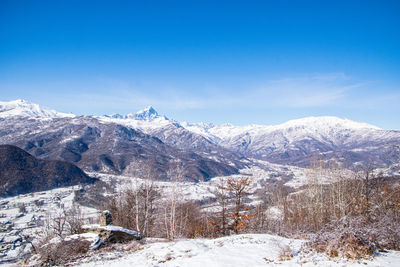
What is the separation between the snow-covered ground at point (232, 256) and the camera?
1227 centimetres

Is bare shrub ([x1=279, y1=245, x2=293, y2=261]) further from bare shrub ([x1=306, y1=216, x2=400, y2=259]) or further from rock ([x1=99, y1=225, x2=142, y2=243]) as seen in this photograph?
rock ([x1=99, y1=225, x2=142, y2=243])

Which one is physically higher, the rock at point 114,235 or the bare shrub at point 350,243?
the bare shrub at point 350,243

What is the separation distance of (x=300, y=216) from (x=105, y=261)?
135ft

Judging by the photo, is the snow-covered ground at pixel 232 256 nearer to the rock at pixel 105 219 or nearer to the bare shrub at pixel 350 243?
the bare shrub at pixel 350 243

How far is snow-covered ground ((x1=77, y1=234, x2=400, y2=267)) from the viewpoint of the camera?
1227cm

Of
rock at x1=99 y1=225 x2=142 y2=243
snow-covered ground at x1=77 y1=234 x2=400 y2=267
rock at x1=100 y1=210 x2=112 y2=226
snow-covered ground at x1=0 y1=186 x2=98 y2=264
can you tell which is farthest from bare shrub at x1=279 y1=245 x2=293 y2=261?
snow-covered ground at x1=0 y1=186 x2=98 y2=264

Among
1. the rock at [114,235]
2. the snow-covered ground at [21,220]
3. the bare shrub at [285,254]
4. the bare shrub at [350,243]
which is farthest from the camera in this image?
the snow-covered ground at [21,220]

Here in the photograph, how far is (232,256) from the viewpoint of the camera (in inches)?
594

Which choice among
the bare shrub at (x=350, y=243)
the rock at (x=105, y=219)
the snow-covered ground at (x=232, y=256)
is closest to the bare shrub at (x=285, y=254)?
the snow-covered ground at (x=232, y=256)

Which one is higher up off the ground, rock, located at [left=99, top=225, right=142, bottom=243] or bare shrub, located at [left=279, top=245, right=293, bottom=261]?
bare shrub, located at [left=279, top=245, right=293, bottom=261]

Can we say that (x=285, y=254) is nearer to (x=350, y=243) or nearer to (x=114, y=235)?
(x=350, y=243)

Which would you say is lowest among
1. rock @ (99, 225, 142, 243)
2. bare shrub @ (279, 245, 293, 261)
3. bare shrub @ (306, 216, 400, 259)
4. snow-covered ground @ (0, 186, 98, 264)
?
snow-covered ground @ (0, 186, 98, 264)

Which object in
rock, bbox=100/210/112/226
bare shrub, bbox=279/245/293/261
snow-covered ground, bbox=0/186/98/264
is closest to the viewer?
bare shrub, bbox=279/245/293/261

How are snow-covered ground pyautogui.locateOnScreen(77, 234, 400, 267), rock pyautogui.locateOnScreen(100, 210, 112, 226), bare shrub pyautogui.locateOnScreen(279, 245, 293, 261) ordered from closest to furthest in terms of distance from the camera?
snow-covered ground pyautogui.locateOnScreen(77, 234, 400, 267), bare shrub pyautogui.locateOnScreen(279, 245, 293, 261), rock pyautogui.locateOnScreen(100, 210, 112, 226)
